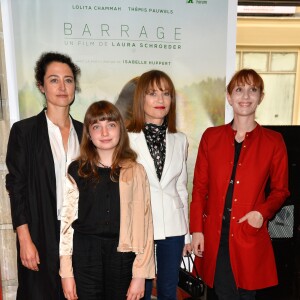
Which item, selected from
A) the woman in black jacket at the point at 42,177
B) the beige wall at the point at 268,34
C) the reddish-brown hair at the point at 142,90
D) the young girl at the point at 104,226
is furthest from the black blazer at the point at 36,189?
the beige wall at the point at 268,34

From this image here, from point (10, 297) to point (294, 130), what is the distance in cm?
260

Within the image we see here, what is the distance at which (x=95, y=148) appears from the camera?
1.66 m

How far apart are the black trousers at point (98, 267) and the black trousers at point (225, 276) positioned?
1.85 feet

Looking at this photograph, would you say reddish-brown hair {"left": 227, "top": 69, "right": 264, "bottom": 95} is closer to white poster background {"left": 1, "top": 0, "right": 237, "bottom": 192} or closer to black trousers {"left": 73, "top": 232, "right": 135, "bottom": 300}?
white poster background {"left": 1, "top": 0, "right": 237, "bottom": 192}

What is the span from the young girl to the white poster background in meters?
0.98

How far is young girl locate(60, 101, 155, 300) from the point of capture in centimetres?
155

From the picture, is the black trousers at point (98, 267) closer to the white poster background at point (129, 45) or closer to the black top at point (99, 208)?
the black top at point (99, 208)

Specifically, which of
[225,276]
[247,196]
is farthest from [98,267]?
[247,196]

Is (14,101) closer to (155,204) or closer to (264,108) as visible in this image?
(155,204)

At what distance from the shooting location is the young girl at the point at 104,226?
1.55 metres

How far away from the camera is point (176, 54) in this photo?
8.32 ft

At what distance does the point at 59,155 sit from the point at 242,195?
3.53 ft

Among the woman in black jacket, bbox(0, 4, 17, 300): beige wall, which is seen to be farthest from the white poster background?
the woman in black jacket

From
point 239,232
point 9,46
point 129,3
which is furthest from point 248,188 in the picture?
point 9,46
